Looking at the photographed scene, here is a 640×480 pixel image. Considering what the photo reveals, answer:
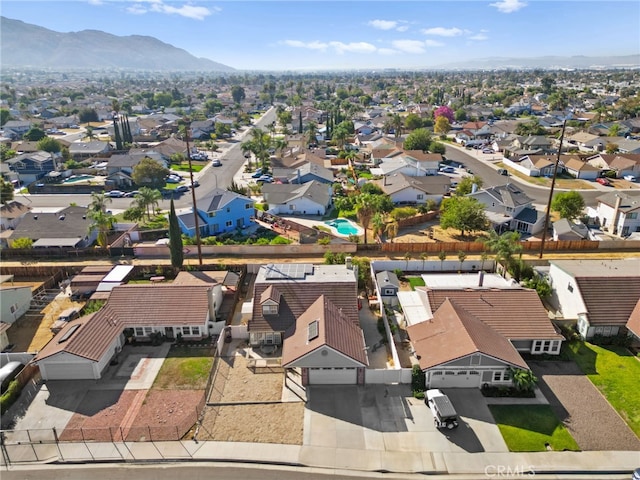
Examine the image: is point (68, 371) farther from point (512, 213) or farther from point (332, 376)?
point (512, 213)

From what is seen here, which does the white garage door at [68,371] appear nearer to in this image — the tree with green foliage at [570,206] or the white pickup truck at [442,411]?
the white pickup truck at [442,411]

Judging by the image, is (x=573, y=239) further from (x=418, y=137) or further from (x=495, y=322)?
(x=418, y=137)

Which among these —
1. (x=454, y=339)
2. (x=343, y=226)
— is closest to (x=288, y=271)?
(x=454, y=339)

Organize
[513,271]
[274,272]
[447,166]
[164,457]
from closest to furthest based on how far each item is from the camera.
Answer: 1. [164,457]
2. [274,272]
3. [513,271]
4. [447,166]

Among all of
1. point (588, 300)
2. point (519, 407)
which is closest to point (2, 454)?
point (519, 407)

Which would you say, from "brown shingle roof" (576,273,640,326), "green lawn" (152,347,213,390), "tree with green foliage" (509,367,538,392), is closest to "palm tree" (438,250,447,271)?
"brown shingle roof" (576,273,640,326)
